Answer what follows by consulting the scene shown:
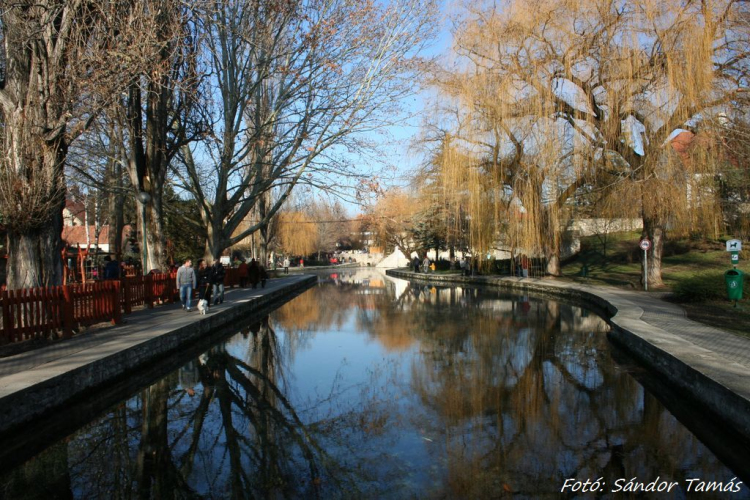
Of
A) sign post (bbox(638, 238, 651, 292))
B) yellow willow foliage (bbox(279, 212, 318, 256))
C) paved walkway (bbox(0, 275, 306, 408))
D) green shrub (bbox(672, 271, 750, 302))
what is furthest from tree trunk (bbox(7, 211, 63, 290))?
yellow willow foliage (bbox(279, 212, 318, 256))

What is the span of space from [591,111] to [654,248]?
21.1 feet

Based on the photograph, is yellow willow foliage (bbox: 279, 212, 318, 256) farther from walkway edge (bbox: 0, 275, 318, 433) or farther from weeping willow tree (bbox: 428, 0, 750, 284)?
walkway edge (bbox: 0, 275, 318, 433)

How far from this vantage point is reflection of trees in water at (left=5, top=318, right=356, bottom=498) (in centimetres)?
496

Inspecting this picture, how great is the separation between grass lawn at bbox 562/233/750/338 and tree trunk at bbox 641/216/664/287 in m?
0.48

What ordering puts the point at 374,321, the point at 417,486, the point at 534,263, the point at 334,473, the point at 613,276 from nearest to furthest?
the point at 417,486 < the point at 334,473 < the point at 374,321 < the point at 613,276 < the point at 534,263

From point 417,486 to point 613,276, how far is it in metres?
28.5

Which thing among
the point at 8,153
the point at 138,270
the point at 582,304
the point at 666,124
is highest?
the point at 666,124

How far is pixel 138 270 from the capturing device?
2648cm

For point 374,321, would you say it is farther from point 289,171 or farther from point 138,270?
point 138,270

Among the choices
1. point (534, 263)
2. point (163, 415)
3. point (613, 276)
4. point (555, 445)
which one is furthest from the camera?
point (534, 263)

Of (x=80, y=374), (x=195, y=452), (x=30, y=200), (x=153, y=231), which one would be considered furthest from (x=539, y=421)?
(x=153, y=231)

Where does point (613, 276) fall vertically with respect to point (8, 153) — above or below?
below

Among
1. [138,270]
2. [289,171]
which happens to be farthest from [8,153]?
[138,270]

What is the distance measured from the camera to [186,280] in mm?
15883
